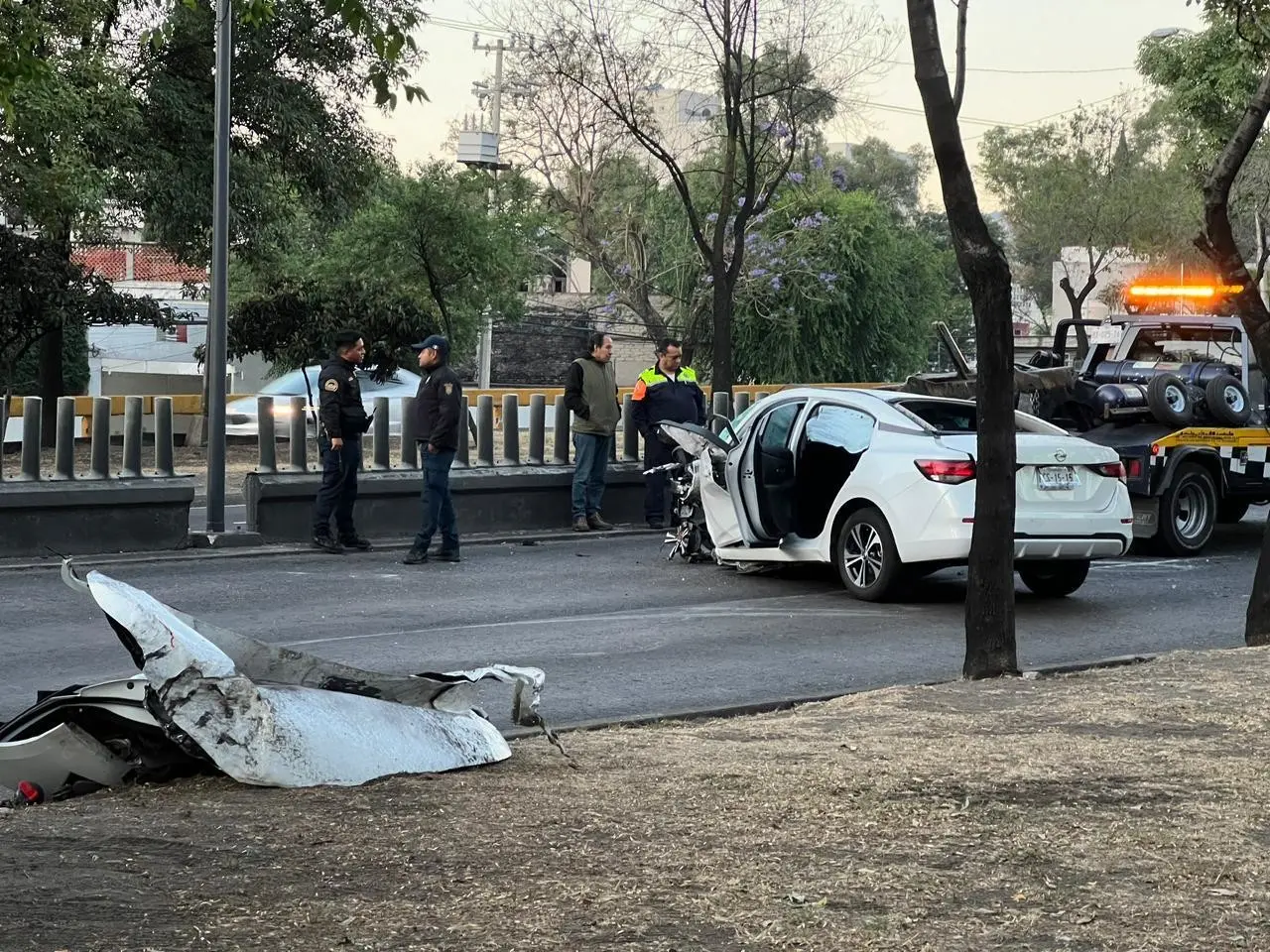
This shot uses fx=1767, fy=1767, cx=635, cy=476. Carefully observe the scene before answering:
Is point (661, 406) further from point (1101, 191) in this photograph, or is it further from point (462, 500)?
point (1101, 191)

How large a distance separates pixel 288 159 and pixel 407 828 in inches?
873

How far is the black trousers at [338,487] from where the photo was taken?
14820 mm

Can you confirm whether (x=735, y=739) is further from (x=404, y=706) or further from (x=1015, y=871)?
(x=1015, y=871)

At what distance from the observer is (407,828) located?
17.4ft

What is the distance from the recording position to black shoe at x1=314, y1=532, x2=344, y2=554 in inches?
595

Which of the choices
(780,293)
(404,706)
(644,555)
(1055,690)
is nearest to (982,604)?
(1055,690)

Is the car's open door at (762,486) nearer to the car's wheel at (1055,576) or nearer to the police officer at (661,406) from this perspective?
the car's wheel at (1055,576)

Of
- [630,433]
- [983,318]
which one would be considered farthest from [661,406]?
[983,318]

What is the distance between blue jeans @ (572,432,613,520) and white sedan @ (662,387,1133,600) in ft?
10.2

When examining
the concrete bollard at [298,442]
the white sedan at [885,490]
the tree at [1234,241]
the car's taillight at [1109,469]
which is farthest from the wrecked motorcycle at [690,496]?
the tree at [1234,241]

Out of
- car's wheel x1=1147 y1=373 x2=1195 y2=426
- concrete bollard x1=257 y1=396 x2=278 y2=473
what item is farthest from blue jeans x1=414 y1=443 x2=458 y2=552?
car's wheel x1=1147 y1=373 x2=1195 y2=426

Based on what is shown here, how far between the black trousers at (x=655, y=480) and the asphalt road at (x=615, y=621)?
6.42 ft

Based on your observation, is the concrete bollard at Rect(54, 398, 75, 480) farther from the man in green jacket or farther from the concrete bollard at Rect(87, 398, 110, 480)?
the man in green jacket

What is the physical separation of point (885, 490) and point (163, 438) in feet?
21.1
